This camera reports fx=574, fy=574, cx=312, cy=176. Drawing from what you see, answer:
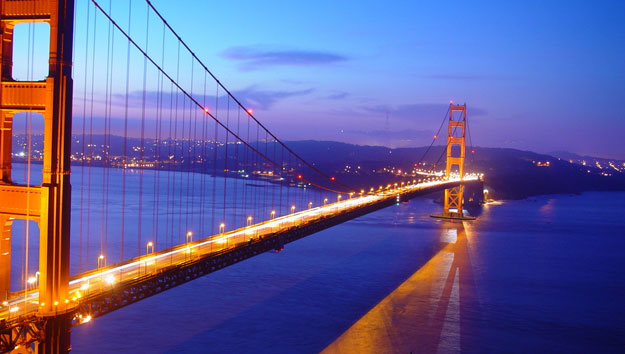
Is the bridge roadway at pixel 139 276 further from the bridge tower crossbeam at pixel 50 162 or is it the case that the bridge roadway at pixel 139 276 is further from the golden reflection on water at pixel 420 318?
the golden reflection on water at pixel 420 318

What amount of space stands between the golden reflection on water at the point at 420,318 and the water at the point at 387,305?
3cm

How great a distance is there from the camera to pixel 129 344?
1136 centimetres

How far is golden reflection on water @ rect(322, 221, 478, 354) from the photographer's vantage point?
37.5ft

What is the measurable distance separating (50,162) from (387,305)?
9686mm

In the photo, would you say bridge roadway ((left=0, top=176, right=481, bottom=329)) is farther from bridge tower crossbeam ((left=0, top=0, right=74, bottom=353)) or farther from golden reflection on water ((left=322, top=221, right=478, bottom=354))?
golden reflection on water ((left=322, top=221, right=478, bottom=354))

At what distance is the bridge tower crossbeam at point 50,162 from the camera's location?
7.04 m

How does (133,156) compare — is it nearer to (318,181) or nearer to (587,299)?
(318,181)

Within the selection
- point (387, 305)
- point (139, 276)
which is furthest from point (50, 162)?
point (387, 305)

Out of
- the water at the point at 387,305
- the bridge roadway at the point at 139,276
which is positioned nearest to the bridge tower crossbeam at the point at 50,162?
the bridge roadway at the point at 139,276

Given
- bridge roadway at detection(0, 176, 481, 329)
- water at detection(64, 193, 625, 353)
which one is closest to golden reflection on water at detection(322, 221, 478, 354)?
water at detection(64, 193, 625, 353)

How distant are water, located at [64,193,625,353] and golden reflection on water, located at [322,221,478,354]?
0.03m

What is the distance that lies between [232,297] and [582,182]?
9094 cm

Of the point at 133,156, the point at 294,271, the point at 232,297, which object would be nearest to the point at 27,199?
the point at 232,297

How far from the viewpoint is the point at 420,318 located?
13438 mm
